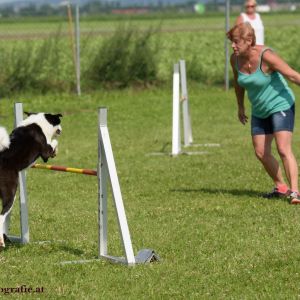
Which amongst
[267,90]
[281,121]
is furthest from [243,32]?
Answer: [281,121]

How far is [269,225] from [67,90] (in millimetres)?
13025

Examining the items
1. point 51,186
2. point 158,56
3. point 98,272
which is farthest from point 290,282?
point 158,56

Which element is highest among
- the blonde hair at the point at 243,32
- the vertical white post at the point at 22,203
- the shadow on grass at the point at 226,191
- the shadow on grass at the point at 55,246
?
the blonde hair at the point at 243,32

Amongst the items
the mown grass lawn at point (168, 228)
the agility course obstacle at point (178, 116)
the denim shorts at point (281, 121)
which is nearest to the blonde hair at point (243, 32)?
the denim shorts at point (281, 121)

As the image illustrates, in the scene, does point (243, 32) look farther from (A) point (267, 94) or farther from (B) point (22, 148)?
(B) point (22, 148)

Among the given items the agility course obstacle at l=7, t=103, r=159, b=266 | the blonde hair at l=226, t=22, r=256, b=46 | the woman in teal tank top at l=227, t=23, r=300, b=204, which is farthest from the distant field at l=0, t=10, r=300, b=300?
the blonde hair at l=226, t=22, r=256, b=46

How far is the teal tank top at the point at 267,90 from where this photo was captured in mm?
9078

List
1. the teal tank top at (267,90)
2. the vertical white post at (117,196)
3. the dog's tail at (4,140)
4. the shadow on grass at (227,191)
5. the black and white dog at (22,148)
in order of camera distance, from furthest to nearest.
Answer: the shadow on grass at (227,191), the teal tank top at (267,90), the black and white dog at (22,148), the dog's tail at (4,140), the vertical white post at (117,196)

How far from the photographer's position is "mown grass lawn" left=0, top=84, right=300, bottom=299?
6070 millimetres

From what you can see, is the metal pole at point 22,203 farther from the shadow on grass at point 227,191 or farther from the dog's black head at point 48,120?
the shadow on grass at point 227,191

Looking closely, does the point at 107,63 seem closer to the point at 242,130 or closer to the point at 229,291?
the point at 242,130

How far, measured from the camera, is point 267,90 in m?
9.12

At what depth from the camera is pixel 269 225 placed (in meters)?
7.99

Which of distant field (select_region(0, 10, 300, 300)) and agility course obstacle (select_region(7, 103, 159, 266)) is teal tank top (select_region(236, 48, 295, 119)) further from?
agility course obstacle (select_region(7, 103, 159, 266))
